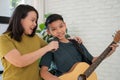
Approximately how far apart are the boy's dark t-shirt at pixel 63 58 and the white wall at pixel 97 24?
138 cm

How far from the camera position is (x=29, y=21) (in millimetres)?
1377

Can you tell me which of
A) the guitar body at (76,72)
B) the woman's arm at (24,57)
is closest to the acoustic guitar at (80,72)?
the guitar body at (76,72)

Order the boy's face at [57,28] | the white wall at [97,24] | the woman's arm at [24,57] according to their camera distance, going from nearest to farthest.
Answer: the woman's arm at [24,57]
the boy's face at [57,28]
the white wall at [97,24]

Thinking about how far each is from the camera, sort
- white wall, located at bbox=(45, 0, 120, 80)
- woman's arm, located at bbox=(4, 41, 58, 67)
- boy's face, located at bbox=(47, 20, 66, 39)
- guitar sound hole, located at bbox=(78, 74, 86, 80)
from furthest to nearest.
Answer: white wall, located at bbox=(45, 0, 120, 80)
boy's face, located at bbox=(47, 20, 66, 39)
guitar sound hole, located at bbox=(78, 74, 86, 80)
woman's arm, located at bbox=(4, 41, 58, 67)

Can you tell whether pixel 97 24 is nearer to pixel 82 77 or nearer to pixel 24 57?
pixel 82 77

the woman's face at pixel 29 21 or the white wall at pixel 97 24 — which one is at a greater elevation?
the woman's face at pixel 29 21

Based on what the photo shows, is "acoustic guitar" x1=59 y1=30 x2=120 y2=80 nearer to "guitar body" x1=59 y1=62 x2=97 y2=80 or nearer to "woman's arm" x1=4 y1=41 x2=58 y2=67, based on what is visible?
"guitar body" x1=59 y1=62 x2=97 y2=80

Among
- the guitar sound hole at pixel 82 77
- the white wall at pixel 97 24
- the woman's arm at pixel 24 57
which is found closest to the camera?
the woman's arm at pixel 24 57

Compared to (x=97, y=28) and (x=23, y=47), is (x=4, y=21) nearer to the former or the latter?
(x=23, y=47)

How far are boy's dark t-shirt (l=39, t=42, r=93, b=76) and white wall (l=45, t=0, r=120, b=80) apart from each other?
1382 mm

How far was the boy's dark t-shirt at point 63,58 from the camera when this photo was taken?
→ 1479mm

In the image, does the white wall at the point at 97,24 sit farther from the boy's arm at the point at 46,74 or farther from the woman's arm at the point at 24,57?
the woman's arm at the point at 24,57

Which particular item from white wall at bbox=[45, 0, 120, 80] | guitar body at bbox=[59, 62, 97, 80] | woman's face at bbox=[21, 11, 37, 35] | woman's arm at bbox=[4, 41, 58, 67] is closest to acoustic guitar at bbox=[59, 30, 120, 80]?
guitar body at bbox=[59, 62, 97, 80]

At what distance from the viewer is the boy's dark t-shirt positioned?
1479mm
